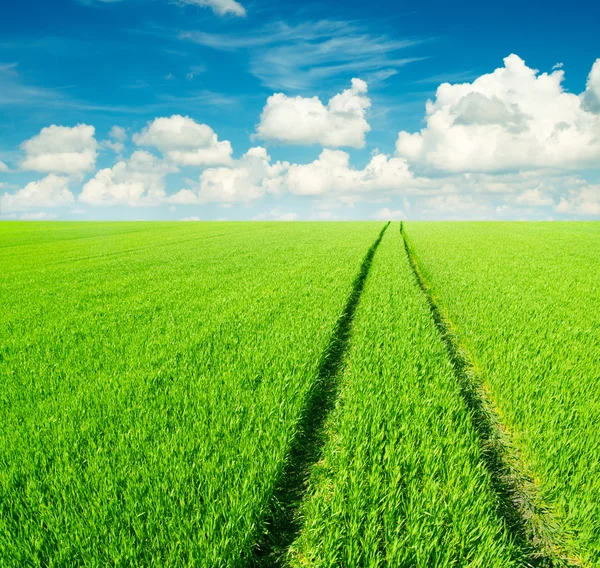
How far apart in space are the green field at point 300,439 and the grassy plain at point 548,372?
26mm

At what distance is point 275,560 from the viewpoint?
274cm

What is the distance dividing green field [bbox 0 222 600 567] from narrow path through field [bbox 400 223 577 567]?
0.06 ft

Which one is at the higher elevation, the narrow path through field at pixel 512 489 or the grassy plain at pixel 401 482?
the grassy plain at pixel 401 482

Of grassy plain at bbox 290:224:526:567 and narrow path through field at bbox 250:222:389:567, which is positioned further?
narrow path through field at bbox 250:222:389:567

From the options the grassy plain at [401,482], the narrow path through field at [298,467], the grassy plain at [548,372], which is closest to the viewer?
the grassy plain at [401,482]

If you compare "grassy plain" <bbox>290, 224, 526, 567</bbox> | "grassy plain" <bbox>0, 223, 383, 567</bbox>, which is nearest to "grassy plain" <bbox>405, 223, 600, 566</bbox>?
"grassy plain" <bbox>290, 224, 526, 567</bbox>

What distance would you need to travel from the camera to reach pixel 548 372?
5.27 m

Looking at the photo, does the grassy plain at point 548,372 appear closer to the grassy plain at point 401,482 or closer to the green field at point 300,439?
the green field at point 300,439

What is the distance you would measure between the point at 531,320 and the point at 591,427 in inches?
161

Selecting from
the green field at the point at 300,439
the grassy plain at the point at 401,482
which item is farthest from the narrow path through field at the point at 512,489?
the grassy plain at the point at 401,482

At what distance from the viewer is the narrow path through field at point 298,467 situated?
2861mm

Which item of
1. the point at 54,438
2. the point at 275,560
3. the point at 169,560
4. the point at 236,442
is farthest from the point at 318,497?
the point at 54,438

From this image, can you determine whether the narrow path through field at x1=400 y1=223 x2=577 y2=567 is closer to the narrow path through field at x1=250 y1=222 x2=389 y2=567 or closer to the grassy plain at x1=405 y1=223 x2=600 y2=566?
the grassy plain at x1=405 y1=223 x2=600 y2=566

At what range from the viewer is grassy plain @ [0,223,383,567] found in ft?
8.46
